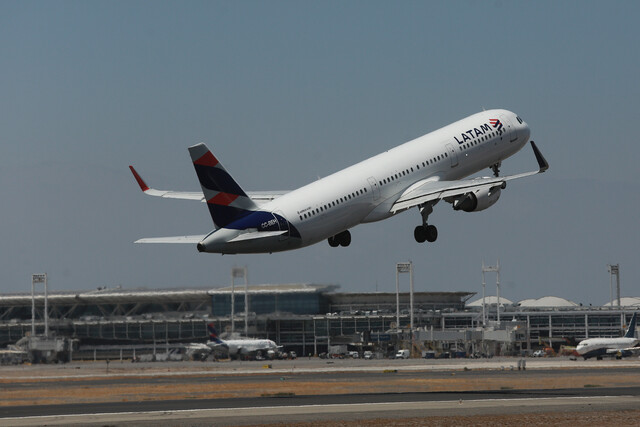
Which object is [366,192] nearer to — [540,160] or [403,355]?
[540,160]

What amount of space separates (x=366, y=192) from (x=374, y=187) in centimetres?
101

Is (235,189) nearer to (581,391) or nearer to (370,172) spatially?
(370,172)

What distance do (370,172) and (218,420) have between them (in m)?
21.0

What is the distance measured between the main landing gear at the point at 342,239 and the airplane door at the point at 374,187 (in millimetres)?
5882

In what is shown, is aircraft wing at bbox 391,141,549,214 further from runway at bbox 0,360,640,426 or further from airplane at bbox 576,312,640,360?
airplane at bbox 576,312,640,360

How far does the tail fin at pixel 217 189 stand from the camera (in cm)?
6894

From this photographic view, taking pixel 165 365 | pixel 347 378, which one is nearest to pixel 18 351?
pixel 165 365

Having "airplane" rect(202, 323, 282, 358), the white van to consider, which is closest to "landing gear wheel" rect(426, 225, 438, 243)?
the white van

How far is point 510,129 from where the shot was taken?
90375mm

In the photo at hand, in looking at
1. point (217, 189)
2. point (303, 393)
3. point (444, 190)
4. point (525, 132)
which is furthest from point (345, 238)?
point (525, 132)

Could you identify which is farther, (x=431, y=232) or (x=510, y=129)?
(x=510, y=129)

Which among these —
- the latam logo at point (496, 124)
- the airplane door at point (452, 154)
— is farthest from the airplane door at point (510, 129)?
the airplane door at point (452, 154)

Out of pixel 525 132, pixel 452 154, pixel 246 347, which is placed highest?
pixel 525 132

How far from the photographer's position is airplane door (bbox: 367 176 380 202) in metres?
76.3
